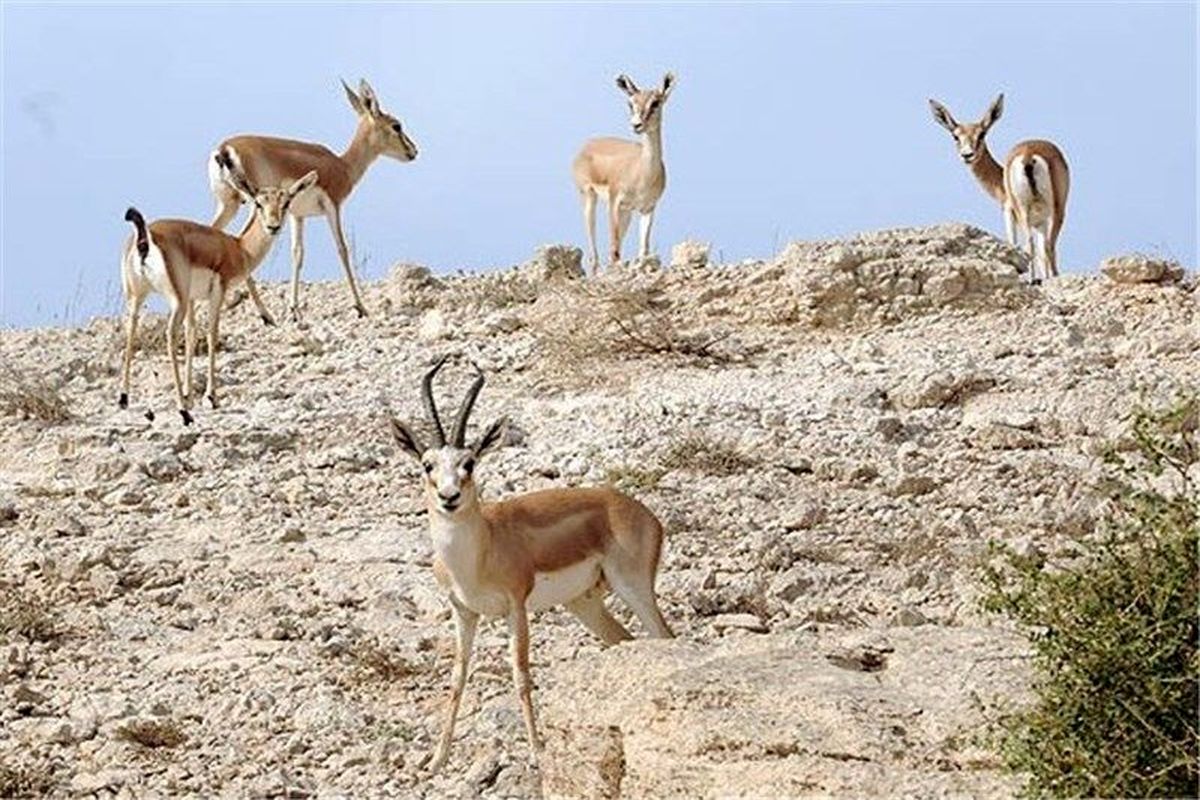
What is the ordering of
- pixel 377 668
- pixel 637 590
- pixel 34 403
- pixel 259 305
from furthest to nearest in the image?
pixel 259 305
pixel 34 403
pixel 377 668
pixel 637 590

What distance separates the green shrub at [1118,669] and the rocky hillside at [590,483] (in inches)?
10.5

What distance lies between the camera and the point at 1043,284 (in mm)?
18781

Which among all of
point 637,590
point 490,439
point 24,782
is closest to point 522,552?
point 490,439

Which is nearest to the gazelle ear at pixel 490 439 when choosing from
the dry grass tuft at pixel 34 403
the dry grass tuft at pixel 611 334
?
the dry grass tuft at pixel 611 334

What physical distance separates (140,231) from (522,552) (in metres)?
7.16

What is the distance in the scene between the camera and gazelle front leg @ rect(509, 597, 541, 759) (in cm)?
941

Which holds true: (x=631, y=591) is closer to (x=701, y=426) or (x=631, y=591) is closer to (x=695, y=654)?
(x=695, y=654)

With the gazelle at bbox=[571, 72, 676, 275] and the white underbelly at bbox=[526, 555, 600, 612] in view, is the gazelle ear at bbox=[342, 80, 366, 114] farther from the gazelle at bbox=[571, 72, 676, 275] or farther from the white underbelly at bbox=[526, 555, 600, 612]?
the white underbelly at bbox=[526, 555, 600, 612]

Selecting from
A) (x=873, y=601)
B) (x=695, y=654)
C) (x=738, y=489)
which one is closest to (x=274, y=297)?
(x=738, y=489)

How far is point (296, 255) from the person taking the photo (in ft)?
64.9

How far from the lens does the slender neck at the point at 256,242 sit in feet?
57.4

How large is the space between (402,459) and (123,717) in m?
4.33

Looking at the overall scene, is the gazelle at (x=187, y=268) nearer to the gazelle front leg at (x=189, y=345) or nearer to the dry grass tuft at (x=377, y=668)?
the gazelle front leg at (x=189, y=345)

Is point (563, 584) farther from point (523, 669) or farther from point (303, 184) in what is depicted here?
point (303, 184)
